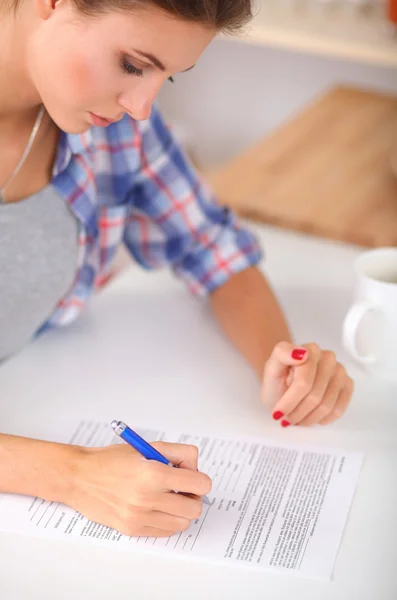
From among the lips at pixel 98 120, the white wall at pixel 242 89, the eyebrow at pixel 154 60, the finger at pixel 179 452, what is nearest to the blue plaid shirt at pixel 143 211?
the lips at pixel 98 120

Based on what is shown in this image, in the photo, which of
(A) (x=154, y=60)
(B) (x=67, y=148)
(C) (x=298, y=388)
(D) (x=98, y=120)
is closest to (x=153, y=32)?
(A) (x=154, y=60)

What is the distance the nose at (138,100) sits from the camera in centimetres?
95

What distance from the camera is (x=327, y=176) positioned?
166 cm

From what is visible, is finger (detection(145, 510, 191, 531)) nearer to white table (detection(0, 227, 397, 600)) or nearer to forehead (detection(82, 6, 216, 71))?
white table (detection(0, 227, 397, 600))

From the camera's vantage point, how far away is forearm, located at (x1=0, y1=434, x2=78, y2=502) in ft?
3.09

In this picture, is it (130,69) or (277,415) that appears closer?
(130,69)

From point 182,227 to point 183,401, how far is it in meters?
0.33

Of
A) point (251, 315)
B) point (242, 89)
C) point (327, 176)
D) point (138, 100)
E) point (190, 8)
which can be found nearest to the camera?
point (190, 8)

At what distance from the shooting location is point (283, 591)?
2.73 ft

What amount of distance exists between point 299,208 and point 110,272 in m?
0.35

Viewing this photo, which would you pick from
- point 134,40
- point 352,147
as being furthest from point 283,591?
point 352,147

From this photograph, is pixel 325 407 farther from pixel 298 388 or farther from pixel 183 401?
pixel 183 401

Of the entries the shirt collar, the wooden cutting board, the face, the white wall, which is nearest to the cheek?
the face

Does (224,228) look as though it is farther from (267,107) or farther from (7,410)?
(267,107)
